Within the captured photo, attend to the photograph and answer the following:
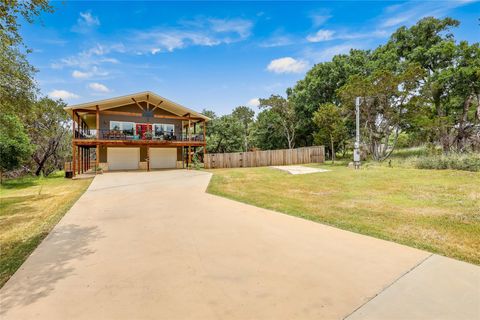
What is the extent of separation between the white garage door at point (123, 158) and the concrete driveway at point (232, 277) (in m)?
17.2

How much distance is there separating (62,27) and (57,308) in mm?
13571

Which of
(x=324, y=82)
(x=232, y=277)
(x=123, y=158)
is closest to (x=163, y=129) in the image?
(x=123, y=158)

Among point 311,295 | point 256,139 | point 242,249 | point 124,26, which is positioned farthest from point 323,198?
point 256,139

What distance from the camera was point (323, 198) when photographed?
311 inches

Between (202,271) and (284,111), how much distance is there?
103 feet

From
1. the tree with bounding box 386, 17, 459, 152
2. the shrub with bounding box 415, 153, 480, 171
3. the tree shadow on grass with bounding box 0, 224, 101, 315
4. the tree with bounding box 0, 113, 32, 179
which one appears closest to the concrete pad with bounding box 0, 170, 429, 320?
the tree shadow on grass with bounding box 0, 224, 101, 315

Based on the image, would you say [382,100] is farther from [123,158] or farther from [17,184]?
[17,184]

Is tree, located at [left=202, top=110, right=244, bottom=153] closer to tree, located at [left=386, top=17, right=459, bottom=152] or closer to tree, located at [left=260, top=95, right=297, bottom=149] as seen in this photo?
tree, located at [left=260, top=95, right=297, bottom=149]

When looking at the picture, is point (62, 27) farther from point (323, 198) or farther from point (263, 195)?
point (323, 198)

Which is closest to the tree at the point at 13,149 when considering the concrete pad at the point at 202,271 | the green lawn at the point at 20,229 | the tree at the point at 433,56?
the green lawn at the point at 20,229

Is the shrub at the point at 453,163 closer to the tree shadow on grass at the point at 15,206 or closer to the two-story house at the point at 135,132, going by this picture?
the two-story house at the point at 135,132

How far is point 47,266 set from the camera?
339cm

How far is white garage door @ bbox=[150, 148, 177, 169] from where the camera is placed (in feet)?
73.7

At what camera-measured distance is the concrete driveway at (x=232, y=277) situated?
238 centimetres
